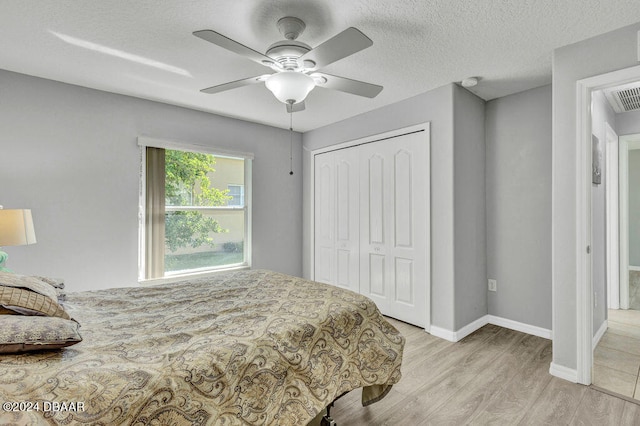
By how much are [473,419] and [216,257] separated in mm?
3211

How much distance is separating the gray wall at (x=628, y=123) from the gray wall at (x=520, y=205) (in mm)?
1504

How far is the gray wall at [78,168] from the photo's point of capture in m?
2.78

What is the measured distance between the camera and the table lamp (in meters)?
2.09

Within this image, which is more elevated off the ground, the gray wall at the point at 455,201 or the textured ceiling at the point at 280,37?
the textured ceiling at the point at 280,37

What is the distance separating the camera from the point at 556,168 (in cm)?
236

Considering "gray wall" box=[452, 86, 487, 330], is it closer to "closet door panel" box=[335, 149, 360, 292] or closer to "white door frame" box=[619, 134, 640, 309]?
"closet door panel" box=[335, 149, 360, 292]

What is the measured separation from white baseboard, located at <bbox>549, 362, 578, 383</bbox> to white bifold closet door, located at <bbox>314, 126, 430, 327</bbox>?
110 centimetres

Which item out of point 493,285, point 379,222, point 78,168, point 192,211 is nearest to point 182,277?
point 192,211

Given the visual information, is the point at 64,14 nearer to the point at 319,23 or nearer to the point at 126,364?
the point at 319,23

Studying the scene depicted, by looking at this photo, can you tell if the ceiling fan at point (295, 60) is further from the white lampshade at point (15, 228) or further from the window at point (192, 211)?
the window at point (192, 211)

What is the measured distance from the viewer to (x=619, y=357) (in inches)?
104

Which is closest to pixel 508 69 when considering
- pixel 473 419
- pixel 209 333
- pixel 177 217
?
pixel 473 419

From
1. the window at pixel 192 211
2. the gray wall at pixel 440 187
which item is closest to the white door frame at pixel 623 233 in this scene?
the gray wall at pixel 440 187

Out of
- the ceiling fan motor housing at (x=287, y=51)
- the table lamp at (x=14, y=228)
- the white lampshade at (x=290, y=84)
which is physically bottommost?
the table lamp at (x=14, y=228)
